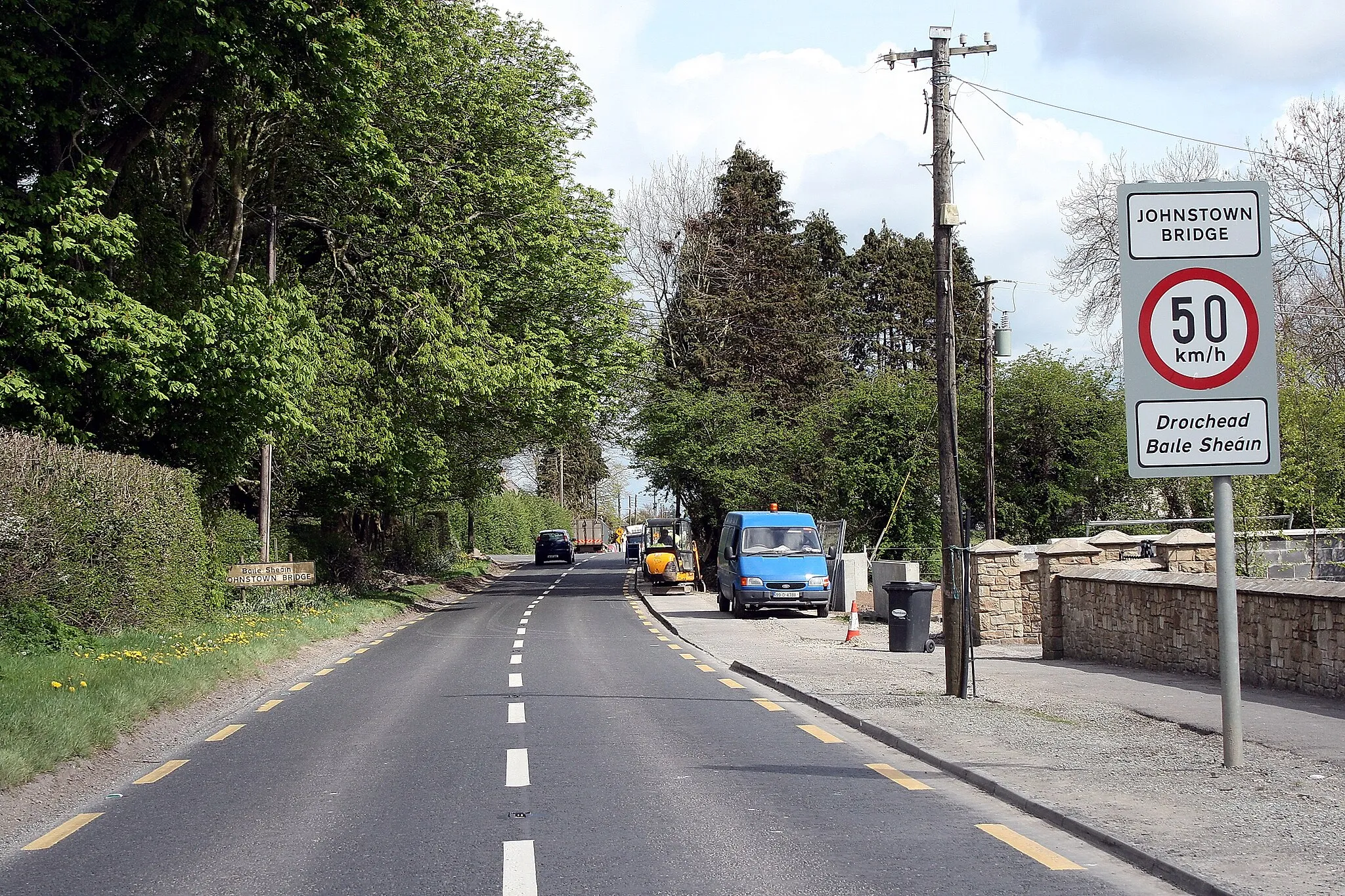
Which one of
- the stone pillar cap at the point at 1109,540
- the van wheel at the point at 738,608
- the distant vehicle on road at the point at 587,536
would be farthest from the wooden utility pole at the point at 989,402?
the distant vehicle on road at the point at 587,536

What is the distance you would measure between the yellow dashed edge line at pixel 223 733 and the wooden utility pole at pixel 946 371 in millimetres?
7023

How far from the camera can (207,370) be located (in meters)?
19.5

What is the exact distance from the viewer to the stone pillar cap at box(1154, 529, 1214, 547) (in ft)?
61.9

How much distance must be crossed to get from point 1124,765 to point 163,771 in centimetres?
717

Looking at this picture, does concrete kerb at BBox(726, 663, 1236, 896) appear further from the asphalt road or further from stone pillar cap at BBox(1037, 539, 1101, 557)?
stone pillar cap at BBox(1037, 539, 1101, 557)

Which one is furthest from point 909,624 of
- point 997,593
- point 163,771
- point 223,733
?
point 163,771

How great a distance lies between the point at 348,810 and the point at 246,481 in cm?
2148

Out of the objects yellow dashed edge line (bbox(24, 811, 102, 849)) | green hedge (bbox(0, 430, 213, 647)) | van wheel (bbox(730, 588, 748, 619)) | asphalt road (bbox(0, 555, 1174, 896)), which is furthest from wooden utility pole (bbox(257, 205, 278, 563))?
yellow dashed edge line (bbox(24, 811, 102, 849))

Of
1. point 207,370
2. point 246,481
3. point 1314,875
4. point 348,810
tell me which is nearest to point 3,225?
point 207,370

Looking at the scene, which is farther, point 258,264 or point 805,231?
point 805,231

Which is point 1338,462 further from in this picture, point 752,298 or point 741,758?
point 741,758

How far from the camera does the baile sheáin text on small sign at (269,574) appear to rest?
23.3m

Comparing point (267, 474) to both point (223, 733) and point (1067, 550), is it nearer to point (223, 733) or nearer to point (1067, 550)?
point (223, 733)

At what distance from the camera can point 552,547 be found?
70.9 metres
